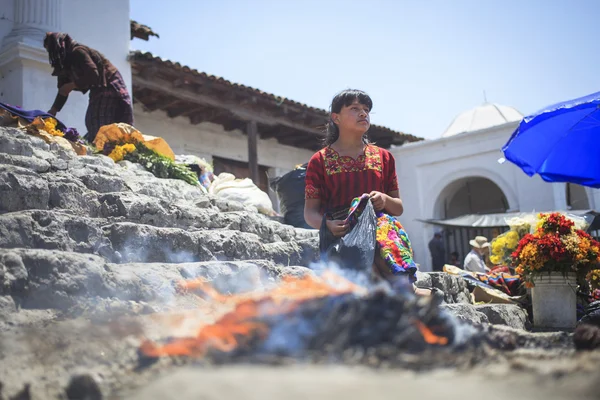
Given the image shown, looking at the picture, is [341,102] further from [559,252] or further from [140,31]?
[140,31]

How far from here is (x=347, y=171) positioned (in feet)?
9.95

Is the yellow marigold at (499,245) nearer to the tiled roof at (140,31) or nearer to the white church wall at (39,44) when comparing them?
the white church wall at (39,44)

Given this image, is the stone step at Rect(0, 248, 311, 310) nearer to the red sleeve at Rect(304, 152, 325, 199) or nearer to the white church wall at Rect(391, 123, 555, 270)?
the red sleeve at Rect(304, 152, 325, 199)

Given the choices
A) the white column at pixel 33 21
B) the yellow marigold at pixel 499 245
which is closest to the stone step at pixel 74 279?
the yellow marigold at pixel 499 245

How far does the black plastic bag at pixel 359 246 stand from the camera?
2.66 m

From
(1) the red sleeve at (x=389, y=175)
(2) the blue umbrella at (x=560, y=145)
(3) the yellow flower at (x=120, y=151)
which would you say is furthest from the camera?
(3) the yellow flower at (x=120, y=151)

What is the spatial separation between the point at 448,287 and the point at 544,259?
3.28 ft

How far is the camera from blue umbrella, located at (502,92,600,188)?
548 cm

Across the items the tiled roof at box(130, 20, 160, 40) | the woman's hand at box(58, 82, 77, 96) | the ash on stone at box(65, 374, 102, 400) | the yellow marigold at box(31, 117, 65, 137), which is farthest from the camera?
the tiled roof at box(130, 20, 160, 40)

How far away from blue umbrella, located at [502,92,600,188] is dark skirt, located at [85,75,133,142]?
490cm

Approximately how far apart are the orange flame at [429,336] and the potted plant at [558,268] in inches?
148

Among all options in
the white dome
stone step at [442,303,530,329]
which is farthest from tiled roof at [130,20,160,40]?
the white dome

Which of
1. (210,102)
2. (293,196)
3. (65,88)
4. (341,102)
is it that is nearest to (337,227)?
(341,102)

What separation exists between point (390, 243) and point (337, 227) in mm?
309
